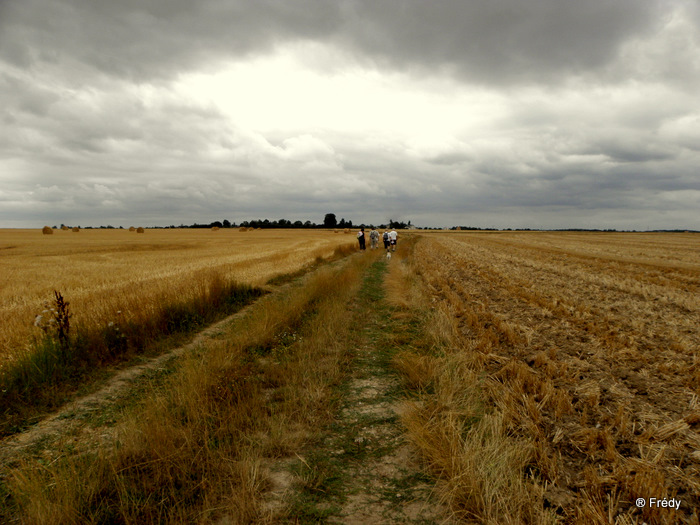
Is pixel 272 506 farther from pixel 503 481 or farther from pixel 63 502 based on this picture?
pixel 503 481

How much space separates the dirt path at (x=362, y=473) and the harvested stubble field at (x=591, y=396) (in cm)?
32

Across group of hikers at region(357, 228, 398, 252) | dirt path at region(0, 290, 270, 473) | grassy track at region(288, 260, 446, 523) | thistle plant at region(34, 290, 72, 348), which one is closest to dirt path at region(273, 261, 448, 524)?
grassy track at region(288, 260, 446, 523)

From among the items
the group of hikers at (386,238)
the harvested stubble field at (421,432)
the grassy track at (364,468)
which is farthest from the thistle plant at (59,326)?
the group of hikers at (386,238)

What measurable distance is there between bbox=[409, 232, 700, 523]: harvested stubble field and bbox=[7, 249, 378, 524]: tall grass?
174 centimetres

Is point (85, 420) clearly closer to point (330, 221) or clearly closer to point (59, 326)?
point (59, 326)

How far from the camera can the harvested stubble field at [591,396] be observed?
312cm

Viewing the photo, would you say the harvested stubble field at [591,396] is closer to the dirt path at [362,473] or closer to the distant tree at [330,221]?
the dirt path at [362,473]

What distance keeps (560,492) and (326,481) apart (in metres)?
2.19

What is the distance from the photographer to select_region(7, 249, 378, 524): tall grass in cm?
296

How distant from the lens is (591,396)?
476 cm

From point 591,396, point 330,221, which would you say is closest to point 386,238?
point 591,396

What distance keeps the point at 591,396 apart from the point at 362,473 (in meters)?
3.40

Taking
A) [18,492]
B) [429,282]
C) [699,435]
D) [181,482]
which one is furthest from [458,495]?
[429,282]

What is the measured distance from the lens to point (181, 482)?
3.33 meters
